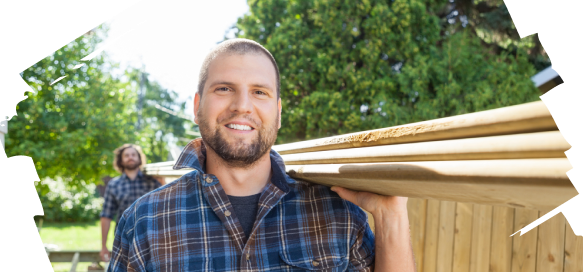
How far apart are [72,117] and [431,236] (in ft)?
33.6

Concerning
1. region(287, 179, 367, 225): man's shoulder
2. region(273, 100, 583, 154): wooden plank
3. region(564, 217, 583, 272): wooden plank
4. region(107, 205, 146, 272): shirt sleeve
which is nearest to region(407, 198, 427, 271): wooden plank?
region(564, 217, 583, 272): wooden plank

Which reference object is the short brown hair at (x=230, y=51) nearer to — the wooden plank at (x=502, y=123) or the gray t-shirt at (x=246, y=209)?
the gray t-shirt at (x=246, y=209)

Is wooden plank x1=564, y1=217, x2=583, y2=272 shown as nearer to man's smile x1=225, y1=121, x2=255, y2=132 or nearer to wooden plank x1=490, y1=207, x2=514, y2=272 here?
wooden plank x1=490, y1=207, x2=514, y2=272

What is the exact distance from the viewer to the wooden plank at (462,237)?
2604 mm

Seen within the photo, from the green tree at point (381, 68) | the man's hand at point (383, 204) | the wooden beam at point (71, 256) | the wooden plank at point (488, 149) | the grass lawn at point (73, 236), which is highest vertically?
the green tree at point (381, 68)

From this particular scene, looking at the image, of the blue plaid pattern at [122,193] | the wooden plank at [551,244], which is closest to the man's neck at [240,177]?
the wooden plank at [551,244]

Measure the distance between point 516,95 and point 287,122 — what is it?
4971 millimetres

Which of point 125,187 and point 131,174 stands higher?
point 131,174

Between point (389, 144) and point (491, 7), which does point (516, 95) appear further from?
point (389, 144)

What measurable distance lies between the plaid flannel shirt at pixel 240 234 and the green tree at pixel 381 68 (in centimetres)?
757

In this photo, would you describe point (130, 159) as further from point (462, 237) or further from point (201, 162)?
point (462, 237)

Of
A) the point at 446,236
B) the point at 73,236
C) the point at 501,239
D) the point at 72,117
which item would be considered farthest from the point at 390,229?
the point at 73,236

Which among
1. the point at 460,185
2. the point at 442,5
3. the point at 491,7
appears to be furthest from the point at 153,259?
the point at 491,7

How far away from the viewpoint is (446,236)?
2814 millimetres
